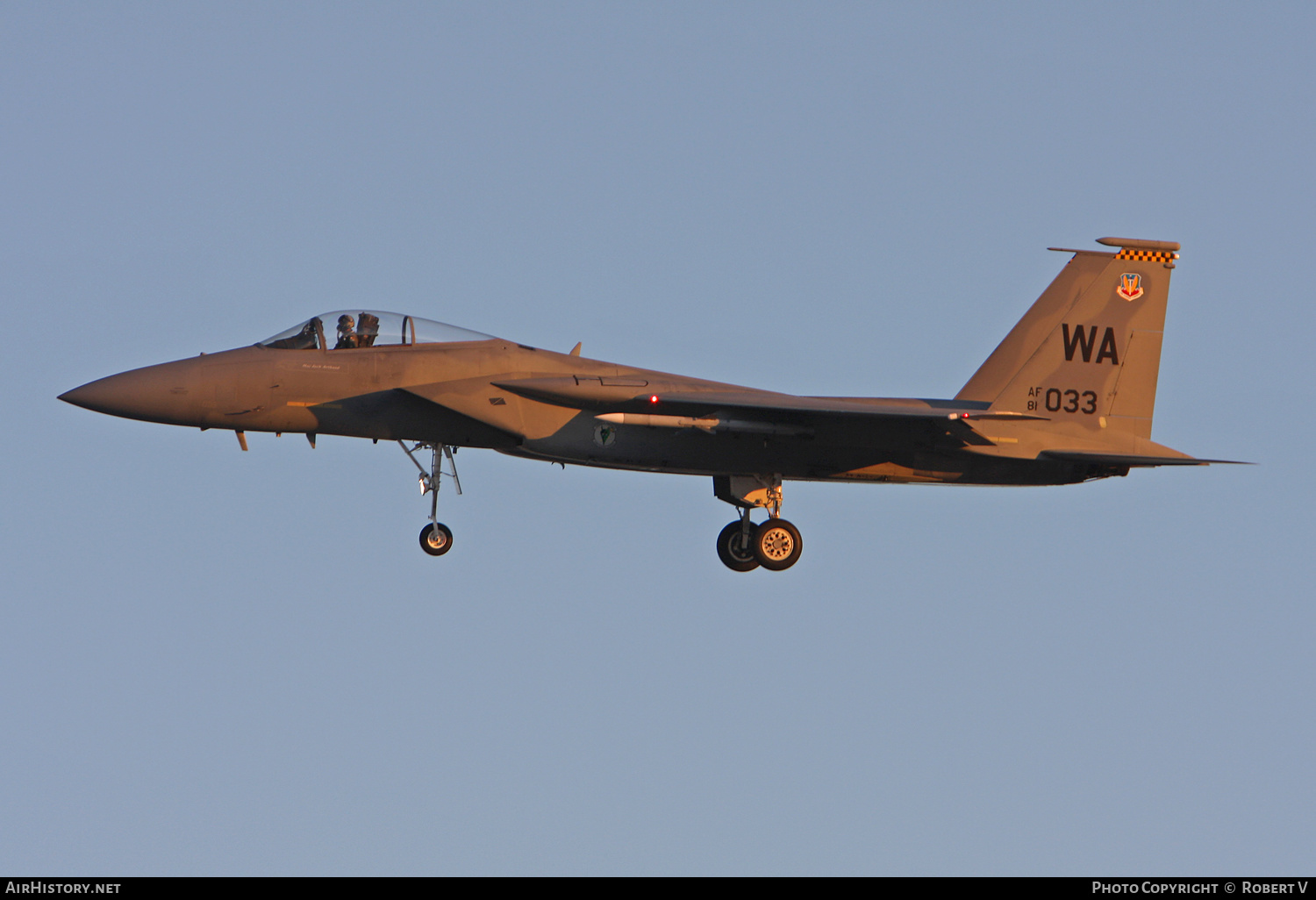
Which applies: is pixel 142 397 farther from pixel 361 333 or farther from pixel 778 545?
pixel 778 545

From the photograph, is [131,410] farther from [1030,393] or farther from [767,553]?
[1030,393]

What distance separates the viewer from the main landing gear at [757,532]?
73.6ft

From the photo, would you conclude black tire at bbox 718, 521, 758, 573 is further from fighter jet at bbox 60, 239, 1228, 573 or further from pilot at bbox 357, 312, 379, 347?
pilot at bbox 357, 312, 379, 347

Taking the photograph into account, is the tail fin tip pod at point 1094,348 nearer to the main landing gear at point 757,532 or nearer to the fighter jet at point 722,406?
the fighter jet at point 722,406

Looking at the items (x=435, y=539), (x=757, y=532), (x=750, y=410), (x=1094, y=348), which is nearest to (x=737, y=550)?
(x=757, y=532)

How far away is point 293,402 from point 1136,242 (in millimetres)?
12053

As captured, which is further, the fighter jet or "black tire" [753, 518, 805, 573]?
"black tire" [753, 518, 805, 573]

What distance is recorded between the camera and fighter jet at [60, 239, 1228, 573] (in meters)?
21.0

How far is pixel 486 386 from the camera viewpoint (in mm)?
21062

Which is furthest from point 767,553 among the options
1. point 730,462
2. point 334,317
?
point 334,317

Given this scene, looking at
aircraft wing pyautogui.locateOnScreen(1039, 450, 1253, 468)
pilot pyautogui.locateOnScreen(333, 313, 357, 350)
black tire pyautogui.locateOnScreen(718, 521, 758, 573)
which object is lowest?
black tire pyautogui.locateOnScreen(718, 521, 758, 573)

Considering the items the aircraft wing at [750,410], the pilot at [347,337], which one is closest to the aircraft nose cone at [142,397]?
the pilot at [347,337]

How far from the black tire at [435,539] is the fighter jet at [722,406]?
0.02m

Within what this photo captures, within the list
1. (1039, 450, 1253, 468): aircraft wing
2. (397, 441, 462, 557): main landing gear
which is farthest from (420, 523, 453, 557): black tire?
(1039, 450, 1253, 468): aircraft wing
